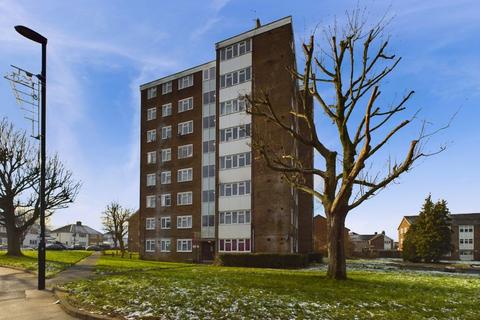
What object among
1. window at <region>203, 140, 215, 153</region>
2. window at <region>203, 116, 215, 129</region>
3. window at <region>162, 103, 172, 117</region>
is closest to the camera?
window at <region>203, 140, 215, 153</region>

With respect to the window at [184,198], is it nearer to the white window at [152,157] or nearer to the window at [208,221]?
the window at [208,221]

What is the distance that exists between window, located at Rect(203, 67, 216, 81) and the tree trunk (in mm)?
36224

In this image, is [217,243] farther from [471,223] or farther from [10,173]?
[471,223]

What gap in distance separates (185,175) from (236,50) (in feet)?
51.3

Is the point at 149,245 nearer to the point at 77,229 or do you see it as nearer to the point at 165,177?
the point at 165,177

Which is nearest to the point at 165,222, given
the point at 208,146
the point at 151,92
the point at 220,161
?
the point at 208,146

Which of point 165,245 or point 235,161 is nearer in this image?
point 235,161

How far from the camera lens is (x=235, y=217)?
45.0m

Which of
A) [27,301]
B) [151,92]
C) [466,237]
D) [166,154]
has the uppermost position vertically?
[151,92]

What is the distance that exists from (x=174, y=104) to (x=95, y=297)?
46.1 m

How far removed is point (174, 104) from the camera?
56531 mm

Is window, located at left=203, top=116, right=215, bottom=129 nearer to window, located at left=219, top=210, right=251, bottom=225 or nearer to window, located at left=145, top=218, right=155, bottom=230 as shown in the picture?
window, located at left=219, top=210, right=251, bottom=225

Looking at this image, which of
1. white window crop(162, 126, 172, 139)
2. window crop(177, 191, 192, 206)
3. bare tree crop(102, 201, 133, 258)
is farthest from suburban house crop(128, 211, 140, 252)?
window crop(177, 191, 192, 206)

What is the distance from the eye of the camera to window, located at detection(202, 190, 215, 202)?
49491mm
